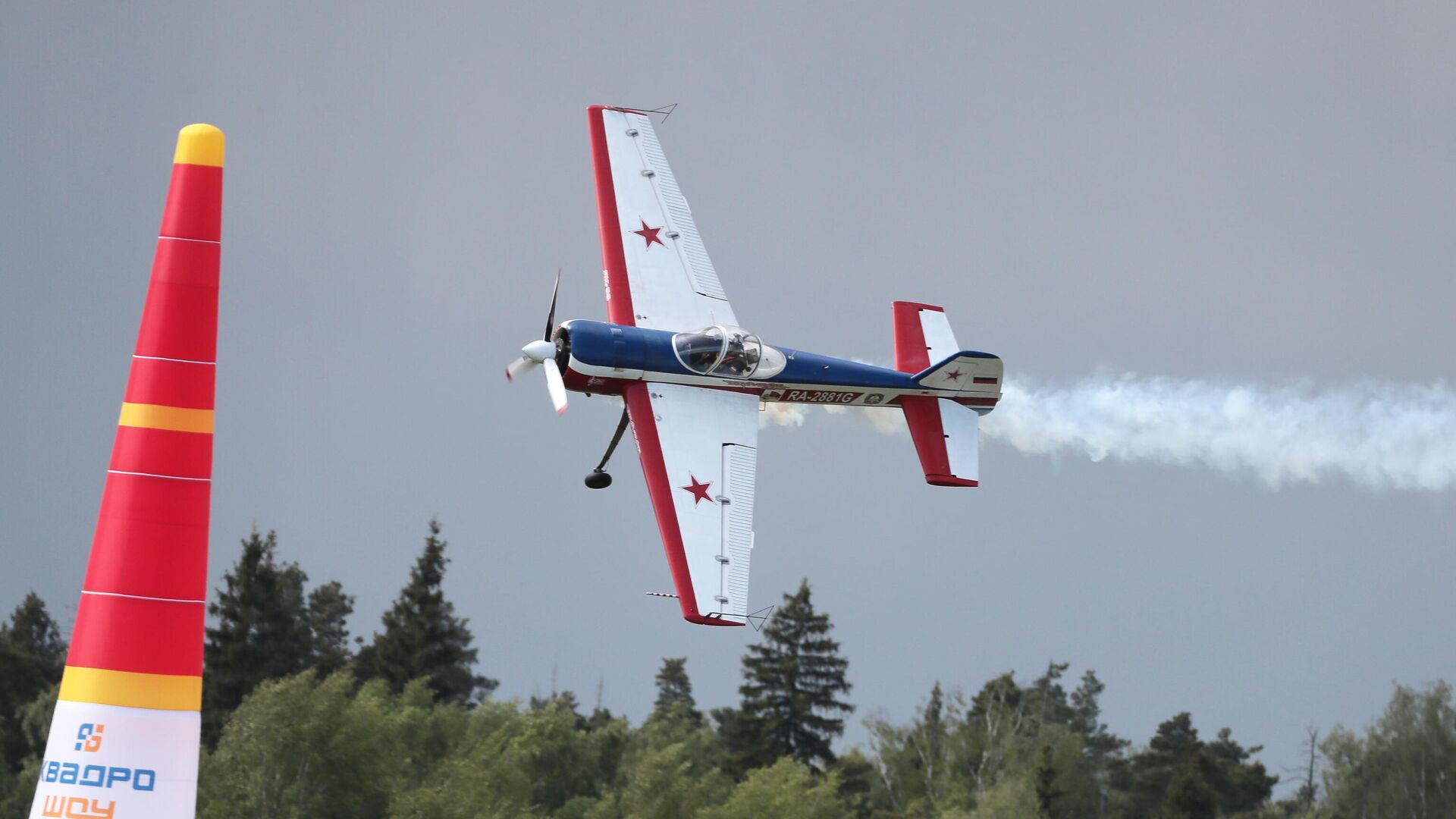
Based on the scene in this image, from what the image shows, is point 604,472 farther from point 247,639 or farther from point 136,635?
point 247,639

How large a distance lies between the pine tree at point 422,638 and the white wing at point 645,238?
57965 millimetres

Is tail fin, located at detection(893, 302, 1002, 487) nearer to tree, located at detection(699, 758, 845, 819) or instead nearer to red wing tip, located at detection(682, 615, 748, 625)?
red wing tip, located at detection(682, 615, 748, 625)

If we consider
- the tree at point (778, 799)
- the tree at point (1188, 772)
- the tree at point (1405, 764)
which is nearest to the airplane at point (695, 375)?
the tree at point (778, 799)

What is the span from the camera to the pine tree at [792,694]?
76812 millimetres

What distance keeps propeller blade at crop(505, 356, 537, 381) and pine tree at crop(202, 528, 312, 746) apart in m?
56.3

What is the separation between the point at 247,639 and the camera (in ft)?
246

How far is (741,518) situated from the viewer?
19.8 metres

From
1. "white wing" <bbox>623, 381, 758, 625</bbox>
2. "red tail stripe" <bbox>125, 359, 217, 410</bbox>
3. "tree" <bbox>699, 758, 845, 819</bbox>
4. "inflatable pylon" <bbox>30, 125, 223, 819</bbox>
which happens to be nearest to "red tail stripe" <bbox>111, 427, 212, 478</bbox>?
"inflatable pylon" <bbox>30, 125, 223, 819</bbox>

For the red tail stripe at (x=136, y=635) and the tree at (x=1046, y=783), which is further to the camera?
the tree at (x=1046, y=783)

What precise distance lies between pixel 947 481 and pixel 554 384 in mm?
6254

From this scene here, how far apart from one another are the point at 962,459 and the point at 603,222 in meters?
6.04

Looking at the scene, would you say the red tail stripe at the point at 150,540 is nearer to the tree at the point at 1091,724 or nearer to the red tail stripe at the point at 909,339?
the red tail stripe at the point at 909,339

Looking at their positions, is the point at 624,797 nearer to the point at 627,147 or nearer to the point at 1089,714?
the point at 627,147

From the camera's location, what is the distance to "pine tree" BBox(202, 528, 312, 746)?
73.3m
